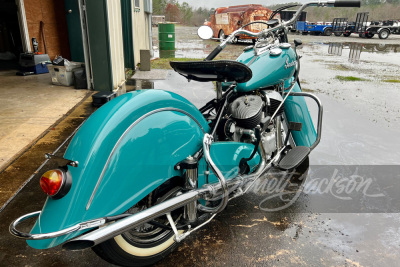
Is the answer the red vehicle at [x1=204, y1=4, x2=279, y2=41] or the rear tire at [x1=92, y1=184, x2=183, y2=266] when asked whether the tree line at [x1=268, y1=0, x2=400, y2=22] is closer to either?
the red vehicle at [x1=204, y1=4, x2=279, y2=41]

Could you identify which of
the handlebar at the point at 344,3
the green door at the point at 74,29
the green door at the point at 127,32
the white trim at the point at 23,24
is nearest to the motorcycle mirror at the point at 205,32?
the handlebar at the point at 344,3

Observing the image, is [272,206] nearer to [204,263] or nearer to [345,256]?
[345,256]

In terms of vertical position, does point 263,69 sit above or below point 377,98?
above

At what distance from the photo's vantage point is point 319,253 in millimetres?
2111

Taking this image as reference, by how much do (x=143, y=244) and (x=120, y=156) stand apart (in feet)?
1.97

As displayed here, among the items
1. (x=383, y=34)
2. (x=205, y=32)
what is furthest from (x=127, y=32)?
(x=383, y=34)

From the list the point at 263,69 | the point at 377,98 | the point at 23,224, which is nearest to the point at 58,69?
the point at 23,224

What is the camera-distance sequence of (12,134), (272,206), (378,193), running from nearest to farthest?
(272,206) → (378,193) → (12,134)

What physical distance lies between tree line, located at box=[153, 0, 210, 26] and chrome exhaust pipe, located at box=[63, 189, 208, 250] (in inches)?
2218

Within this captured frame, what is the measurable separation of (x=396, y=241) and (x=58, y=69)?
607 cm

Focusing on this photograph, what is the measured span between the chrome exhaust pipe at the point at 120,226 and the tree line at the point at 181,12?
56350 millimetres

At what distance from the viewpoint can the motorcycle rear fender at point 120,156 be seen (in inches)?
55.1

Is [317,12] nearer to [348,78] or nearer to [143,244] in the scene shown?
[348,78]

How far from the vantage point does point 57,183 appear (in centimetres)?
141
